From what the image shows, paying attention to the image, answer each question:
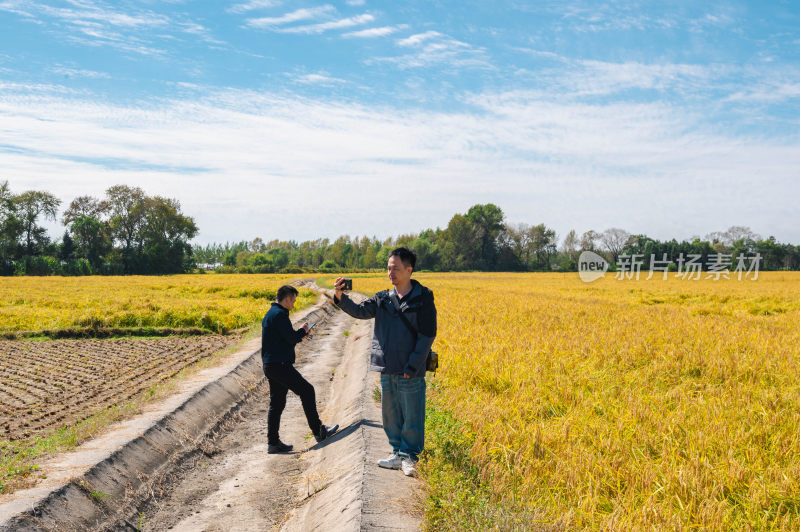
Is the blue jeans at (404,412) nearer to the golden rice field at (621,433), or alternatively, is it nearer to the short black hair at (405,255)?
the golden rice field at (621,433)

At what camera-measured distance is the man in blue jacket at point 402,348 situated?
4.60m

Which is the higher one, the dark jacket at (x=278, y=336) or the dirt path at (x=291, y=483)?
the dark jacket at (x=278, y=336)

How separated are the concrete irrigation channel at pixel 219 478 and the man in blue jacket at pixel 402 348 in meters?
0.33

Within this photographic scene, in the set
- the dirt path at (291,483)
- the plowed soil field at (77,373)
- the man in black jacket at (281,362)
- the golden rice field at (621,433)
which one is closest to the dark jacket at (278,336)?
the man in black jacket at (281,362)

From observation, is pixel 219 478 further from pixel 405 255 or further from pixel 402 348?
pixel 405 255

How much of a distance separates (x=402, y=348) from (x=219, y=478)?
2.82 metres

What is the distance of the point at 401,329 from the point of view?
470 centimetres

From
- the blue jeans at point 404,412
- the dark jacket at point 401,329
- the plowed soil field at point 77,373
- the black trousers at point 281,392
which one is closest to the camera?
the dark jacket at point 401,329

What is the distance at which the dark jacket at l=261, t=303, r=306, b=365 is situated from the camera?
623 cm

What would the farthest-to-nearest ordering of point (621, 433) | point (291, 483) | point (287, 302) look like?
point (287, 302)
point (291, 483)
point (621, 433)

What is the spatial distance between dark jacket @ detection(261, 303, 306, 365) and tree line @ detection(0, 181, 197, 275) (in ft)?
286

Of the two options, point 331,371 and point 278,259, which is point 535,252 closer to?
point 278,259

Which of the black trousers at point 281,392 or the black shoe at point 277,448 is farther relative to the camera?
the black shoe at point 277,448

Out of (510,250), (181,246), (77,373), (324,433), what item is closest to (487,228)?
(510,250)
